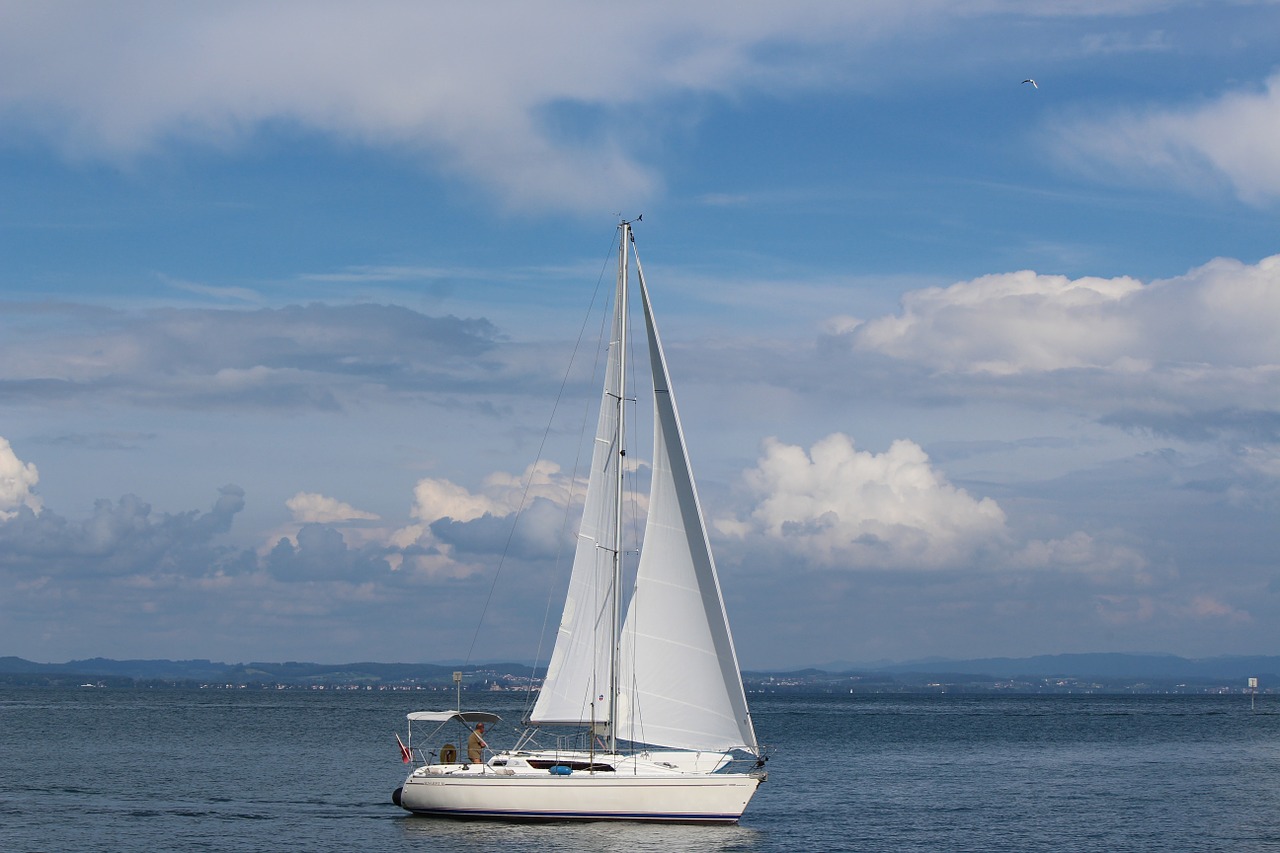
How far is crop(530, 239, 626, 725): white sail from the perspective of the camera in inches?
1558

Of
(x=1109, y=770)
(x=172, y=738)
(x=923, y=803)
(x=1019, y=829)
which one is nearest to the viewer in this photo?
(x=1019, y=829)

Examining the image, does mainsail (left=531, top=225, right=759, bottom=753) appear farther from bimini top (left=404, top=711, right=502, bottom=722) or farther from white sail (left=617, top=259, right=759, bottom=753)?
bimini top (left=404, top=711, right=502, bottom=722)

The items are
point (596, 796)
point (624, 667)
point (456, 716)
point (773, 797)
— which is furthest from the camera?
point (773, 797)

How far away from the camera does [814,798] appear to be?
5362cm

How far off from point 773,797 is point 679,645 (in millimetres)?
16331

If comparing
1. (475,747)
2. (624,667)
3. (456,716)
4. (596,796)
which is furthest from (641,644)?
(456,716)

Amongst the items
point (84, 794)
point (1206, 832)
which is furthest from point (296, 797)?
point (1206, 832)

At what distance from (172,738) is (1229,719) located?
4321 inches

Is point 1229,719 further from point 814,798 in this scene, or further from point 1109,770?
point 814,798

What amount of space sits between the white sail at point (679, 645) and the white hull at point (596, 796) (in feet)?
4.40

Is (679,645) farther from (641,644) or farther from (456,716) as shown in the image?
(456,716)

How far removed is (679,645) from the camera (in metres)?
39.8

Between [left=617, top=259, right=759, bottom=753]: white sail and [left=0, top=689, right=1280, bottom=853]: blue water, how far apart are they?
2830 millimetres

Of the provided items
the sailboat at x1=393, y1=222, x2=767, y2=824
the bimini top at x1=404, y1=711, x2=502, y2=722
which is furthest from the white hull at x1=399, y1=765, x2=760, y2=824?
the bimini top at x1=404, y1=711, x2=502, y2=722
